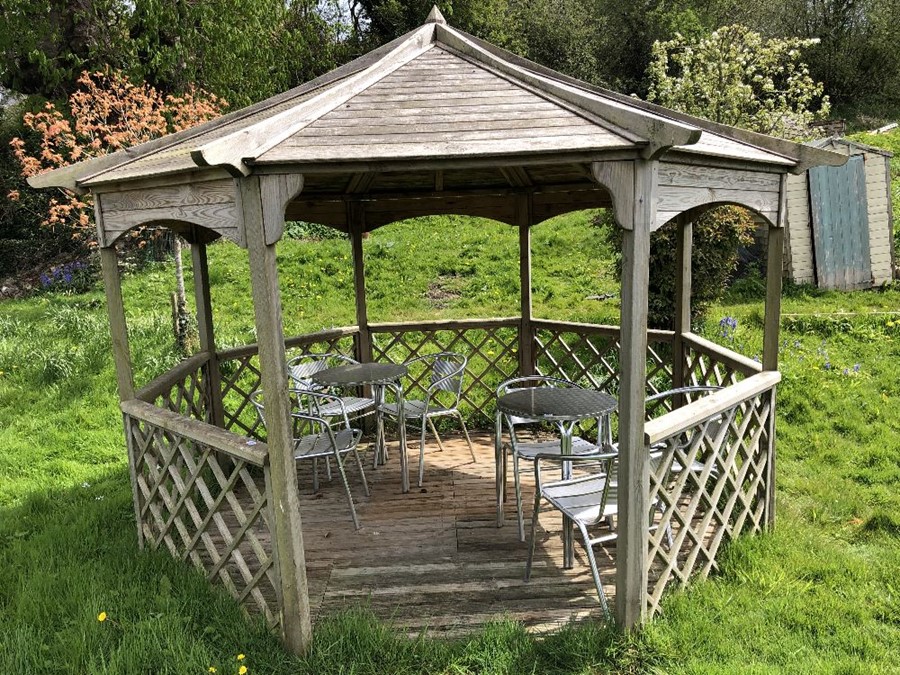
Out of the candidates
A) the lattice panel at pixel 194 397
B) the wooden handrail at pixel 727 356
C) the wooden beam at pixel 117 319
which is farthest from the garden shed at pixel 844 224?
the wooden beam at pixel 117 319

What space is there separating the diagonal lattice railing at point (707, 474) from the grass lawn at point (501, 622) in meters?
0.14

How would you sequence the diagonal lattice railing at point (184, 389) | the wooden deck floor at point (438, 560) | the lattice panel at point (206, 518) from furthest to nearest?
the diagonal lattice railing at point (184, 389) < the wooden deck floor at point (438, 560) < the lattice panel at point (206, 518)

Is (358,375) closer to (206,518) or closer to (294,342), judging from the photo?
(294,342)

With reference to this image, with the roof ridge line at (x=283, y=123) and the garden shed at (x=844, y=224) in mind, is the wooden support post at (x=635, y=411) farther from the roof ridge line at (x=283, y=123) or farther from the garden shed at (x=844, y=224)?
the garden shed at (x=844, y=224)

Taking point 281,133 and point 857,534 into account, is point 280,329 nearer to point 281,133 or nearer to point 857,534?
point 281,133

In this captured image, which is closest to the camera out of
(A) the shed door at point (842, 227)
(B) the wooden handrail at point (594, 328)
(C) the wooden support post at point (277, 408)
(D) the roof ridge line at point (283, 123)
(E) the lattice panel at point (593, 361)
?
(D) the roof ridge line at point (283, 123)

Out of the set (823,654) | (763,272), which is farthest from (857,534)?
(763,272)

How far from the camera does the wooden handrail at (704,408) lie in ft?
9.67

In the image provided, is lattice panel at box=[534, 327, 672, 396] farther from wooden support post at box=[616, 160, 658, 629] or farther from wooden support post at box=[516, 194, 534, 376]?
wooden support post at box=[616, 160, 658, 629]

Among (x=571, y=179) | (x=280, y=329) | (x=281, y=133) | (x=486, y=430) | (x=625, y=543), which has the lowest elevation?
(x=486, y=430)

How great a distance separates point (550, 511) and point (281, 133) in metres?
2.95

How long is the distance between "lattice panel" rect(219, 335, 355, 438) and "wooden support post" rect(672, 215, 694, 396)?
2.83 meters

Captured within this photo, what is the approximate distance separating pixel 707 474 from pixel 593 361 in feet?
7.68

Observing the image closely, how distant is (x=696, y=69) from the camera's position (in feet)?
30.5
